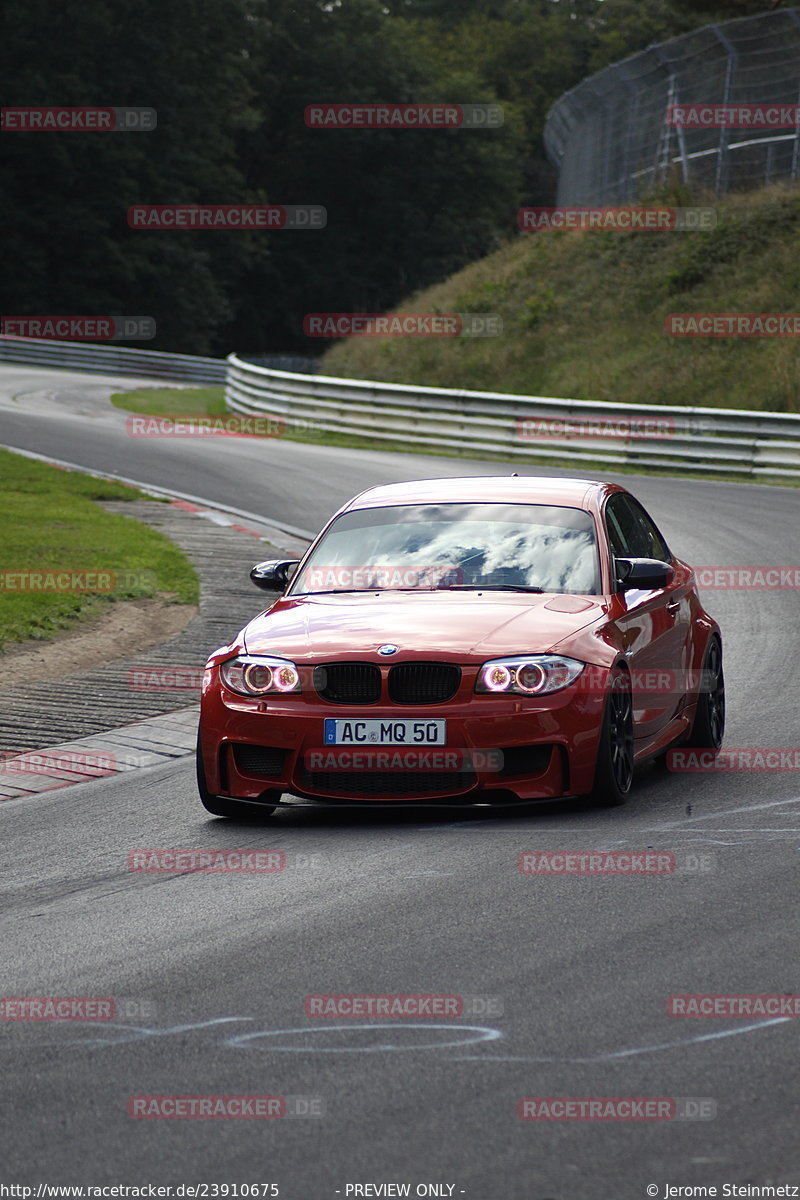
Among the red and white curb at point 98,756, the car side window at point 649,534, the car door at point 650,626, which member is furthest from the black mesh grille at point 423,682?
the car side window at point 649,534

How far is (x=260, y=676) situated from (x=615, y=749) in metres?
1.68

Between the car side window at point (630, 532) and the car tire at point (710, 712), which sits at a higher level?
the car side window at point (630, 532)

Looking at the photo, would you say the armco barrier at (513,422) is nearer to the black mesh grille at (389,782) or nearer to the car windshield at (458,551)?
the car windshield at (458,551)

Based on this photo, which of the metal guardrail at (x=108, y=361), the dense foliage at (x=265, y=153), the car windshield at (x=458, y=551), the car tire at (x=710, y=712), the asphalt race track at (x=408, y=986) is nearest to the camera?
the asphalt race track at (x=408, y=986)

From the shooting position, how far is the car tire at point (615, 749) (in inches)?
296

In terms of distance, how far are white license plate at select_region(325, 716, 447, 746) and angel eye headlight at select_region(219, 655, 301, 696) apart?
280 mm

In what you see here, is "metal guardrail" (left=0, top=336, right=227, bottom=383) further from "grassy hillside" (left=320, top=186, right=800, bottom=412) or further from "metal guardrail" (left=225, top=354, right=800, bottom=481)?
"metal guardrail" (left=225, top=354, right=800, bottom=481)

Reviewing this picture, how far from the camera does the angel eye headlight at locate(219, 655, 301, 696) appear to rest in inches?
299

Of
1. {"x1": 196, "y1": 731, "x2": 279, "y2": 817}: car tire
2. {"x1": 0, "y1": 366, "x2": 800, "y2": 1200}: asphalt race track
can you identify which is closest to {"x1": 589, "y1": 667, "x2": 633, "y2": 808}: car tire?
{"x1": 0, "y1": 366, "x2": 800, "y2": 1200}: asphalt race track

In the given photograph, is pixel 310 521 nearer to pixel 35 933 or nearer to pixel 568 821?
pixel 568 821

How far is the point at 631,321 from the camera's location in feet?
116

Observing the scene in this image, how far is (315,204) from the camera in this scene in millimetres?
82000

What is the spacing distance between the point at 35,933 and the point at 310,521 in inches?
544

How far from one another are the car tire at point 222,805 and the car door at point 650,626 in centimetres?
187
